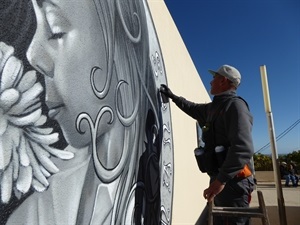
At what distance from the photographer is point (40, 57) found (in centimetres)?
82

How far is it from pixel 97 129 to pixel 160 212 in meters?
1.11

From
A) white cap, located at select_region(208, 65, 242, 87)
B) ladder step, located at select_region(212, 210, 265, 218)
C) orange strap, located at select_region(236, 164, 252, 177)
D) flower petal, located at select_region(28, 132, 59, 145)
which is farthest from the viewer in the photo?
white cap, located at select_region(208, 65, 242, 87)

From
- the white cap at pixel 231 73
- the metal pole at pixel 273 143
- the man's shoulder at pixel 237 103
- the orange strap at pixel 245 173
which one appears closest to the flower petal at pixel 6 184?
the man's shoulder at pixel 237 103

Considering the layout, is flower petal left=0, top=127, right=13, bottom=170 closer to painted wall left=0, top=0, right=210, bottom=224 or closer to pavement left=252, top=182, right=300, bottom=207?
painted wall left=0, top=0, right=210, bottom=224

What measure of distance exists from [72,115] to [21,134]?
0.78 ft

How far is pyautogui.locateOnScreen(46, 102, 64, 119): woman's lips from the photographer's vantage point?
33.1 inches

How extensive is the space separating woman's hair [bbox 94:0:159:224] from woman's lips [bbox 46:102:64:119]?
28 centimetres

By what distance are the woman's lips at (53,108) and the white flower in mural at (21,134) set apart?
0.03 m

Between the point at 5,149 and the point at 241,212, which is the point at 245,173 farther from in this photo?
the point at 5,149

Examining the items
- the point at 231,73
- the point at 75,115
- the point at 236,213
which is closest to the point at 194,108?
the point at 231,73

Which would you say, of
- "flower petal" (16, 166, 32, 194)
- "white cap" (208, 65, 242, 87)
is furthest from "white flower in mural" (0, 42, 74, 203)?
"white cap" (208, 65, 242, 87)

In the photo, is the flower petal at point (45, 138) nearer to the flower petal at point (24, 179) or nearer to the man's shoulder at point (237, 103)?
the flower petal at point (24, 179)

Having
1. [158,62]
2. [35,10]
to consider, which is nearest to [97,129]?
[35,10]

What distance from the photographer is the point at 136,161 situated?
1.56m
